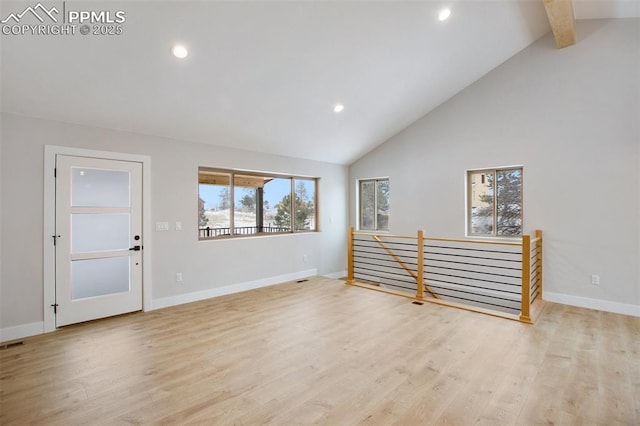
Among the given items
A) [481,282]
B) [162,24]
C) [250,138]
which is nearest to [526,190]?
[481,282]

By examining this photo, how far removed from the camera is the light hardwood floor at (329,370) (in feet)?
7.15

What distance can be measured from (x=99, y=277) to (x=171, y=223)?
1088mm

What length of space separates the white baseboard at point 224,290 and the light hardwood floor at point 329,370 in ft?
1.20

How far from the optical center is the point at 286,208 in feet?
21.0

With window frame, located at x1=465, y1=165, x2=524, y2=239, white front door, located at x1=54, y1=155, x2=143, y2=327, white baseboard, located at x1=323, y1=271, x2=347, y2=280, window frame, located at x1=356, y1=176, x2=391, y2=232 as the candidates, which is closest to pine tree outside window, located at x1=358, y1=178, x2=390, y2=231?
window frame, located at x1=356, y1=176, x2=391, y2=232

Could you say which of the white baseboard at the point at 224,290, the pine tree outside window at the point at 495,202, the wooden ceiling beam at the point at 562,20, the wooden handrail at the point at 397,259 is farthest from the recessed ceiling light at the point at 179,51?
the pine tree outside window at the point at 495,202

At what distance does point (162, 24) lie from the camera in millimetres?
2871

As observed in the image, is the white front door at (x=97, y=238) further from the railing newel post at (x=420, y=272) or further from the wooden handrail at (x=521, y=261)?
the railing newel post at (x=420, y=272)

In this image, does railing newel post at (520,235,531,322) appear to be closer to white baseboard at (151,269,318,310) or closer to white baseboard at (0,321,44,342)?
white baseboard at (151,269,318,310)

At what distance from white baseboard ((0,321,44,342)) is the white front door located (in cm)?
18

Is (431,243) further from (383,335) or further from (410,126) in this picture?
(383,335)

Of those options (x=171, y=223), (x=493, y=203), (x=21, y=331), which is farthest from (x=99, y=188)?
(x=493, y=203)

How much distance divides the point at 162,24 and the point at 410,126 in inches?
184

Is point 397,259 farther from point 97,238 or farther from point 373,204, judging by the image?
point 97,238
